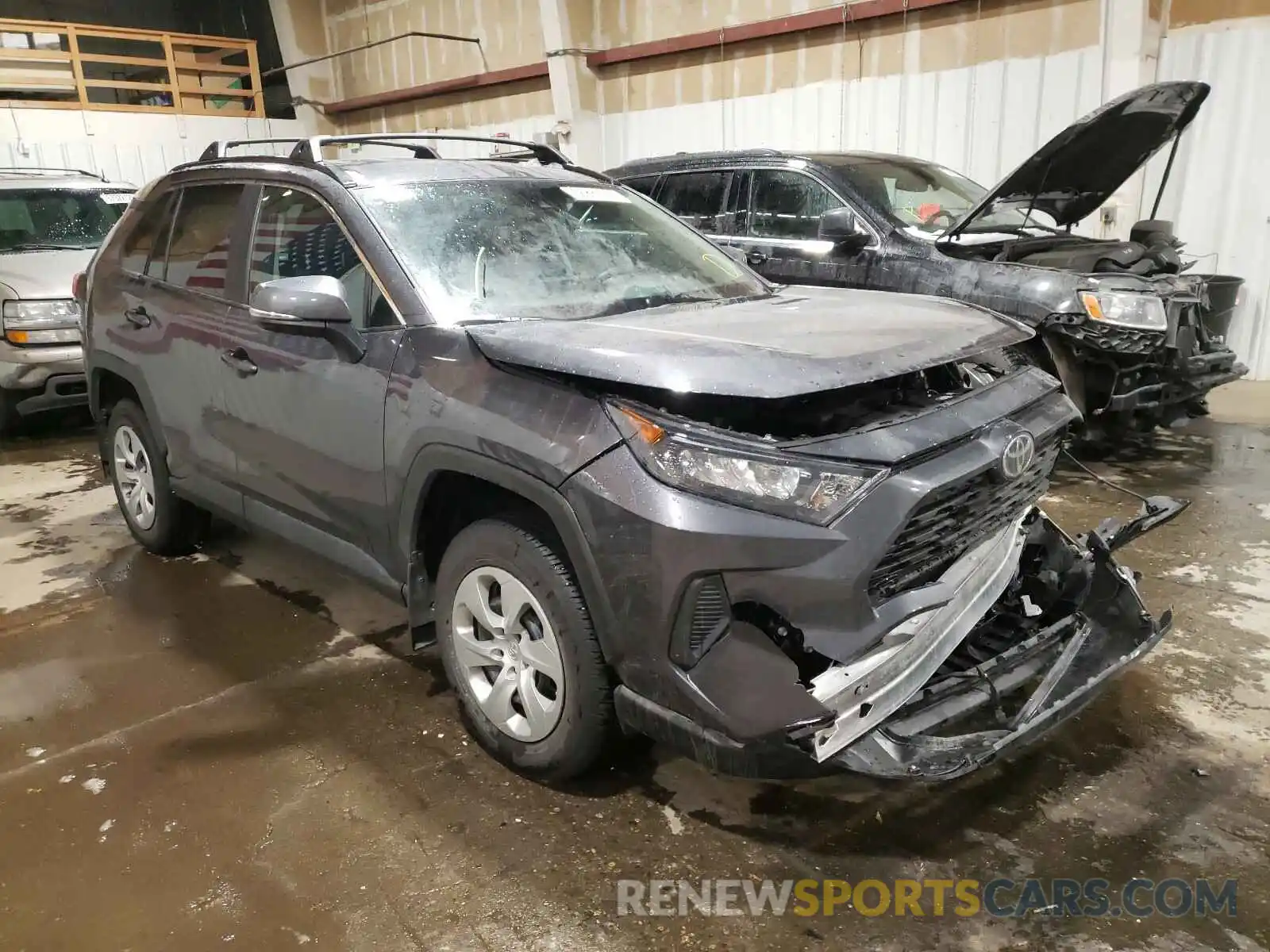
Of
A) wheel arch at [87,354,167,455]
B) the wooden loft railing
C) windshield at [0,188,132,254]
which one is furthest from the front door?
the wooden loft railing

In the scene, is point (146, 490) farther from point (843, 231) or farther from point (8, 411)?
point (843, 231)

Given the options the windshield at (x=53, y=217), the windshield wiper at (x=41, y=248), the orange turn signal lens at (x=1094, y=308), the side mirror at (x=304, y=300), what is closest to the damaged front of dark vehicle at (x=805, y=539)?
the side mirror at (x=304, y=300)

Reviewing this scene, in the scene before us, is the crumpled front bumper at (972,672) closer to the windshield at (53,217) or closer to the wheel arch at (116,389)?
the wheel arch at (116,389)

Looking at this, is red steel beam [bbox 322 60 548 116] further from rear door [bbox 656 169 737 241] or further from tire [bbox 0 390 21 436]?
tire [bbox 0 390 21 436]

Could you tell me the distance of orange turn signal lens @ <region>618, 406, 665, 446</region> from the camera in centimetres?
212

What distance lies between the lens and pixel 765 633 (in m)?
2.09

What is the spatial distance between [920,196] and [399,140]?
143 inches

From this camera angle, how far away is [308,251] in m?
3.16

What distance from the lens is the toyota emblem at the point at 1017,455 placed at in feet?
7.44

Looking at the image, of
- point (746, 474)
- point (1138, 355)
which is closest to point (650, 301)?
point (746, 474)

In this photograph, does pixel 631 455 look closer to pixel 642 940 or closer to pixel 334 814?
pixel 642 940

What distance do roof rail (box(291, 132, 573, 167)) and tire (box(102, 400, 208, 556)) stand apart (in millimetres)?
1489

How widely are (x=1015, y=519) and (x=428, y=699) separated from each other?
1968 mm

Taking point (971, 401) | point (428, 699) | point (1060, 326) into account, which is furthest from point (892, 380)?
point (1060, 326)
